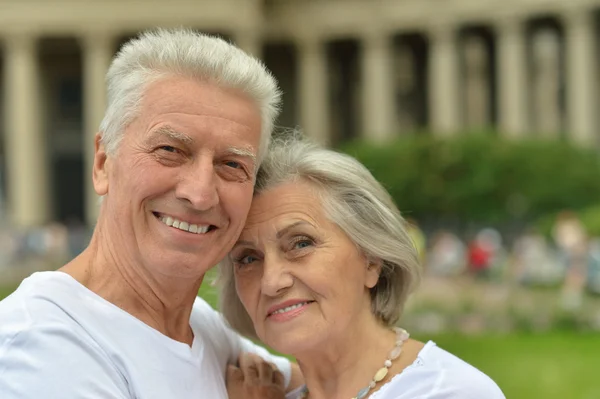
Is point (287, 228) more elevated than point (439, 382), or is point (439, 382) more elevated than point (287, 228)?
point (287, 228)

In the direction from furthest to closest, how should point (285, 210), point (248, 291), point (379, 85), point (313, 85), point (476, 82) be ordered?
1. point (476, 82)
2. point (313, 85)
3. point (379, 85)
4. point (248, 291)
5. point (285, 210)

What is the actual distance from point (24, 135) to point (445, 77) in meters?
29.9

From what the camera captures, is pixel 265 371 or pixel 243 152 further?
pixel 265 371

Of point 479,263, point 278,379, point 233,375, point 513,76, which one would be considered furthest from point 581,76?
point 233,375

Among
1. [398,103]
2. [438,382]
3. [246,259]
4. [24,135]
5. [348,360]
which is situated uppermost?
[246,259]

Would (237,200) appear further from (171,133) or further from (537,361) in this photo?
(537,361)

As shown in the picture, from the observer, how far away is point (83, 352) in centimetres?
367

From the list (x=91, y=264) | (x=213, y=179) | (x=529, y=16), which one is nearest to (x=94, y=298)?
(x=91, y=264)

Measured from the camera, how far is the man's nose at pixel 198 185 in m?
4.04

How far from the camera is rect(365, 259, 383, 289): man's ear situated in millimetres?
4805

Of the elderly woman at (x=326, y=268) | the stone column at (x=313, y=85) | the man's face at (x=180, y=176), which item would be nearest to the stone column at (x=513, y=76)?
the stone column at (x=313, y=85)

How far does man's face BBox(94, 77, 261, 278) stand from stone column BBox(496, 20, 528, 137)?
5898 cm

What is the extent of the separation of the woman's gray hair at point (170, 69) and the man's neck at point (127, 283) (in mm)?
496

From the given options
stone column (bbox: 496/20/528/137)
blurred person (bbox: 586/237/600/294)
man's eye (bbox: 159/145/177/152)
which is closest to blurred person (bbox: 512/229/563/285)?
blurred person (bbox: 586/237/600/294)
